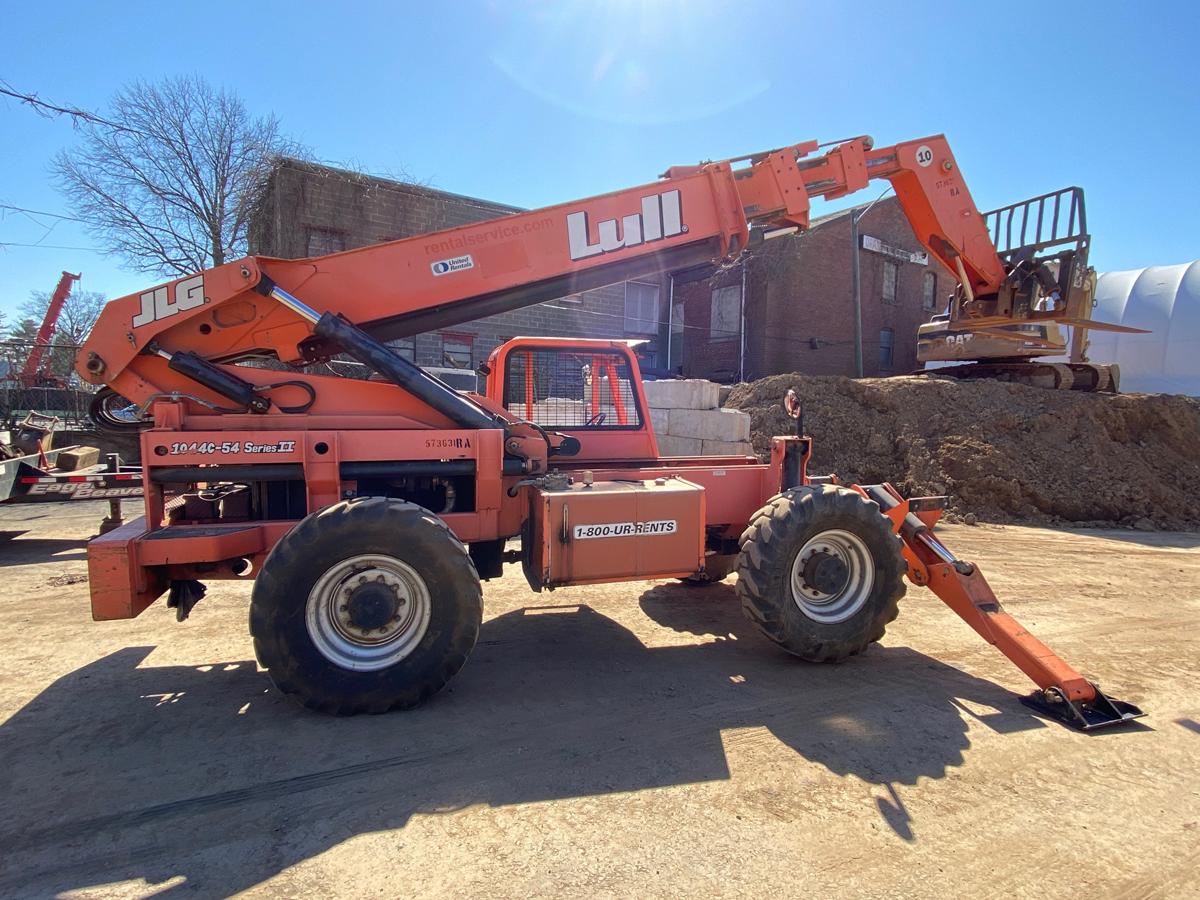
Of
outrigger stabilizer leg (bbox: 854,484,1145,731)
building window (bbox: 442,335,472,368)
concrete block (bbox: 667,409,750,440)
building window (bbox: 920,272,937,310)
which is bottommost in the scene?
outrigger stabilizer leg (bbox: 854,484,1145,731)

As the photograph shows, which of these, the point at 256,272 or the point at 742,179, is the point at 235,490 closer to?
the point at 256,272

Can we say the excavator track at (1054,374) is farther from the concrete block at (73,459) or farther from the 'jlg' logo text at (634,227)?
the concrete block at (73,459)

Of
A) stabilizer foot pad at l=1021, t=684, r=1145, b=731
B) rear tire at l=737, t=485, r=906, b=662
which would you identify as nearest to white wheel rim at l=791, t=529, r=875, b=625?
rear tire at l=737, t=485, r=906, b=662

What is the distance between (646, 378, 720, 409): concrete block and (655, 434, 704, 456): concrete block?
57 centimetres

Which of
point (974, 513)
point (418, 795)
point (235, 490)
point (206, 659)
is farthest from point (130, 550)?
point (974, 513)

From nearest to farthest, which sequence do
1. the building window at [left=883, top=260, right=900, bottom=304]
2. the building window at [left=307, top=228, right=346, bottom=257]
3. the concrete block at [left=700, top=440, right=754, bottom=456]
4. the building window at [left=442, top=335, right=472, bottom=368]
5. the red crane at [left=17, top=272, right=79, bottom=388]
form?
the concrete block at [left=700, top=440, right=754, bottom=456], the red crane at [left=17, top=272, right=79, bottom=388], the building window at [left=307, top=228, right=346, bottom=257], the building window at [left=442, top=335, right=472, bottom=368], the building window at [left=883, top=260, right=900, bottom=304]

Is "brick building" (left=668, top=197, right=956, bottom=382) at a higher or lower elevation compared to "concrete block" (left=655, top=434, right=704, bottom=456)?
higher

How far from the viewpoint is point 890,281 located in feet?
86.9

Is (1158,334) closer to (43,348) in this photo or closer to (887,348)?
(887,348)

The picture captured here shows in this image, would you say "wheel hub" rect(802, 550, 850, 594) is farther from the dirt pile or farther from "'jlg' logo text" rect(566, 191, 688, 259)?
the dirt pile

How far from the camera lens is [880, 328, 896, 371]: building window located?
26.6m

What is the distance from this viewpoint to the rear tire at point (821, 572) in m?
4.46

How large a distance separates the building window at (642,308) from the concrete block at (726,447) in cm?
1183

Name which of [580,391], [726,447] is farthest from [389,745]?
[726,447]
